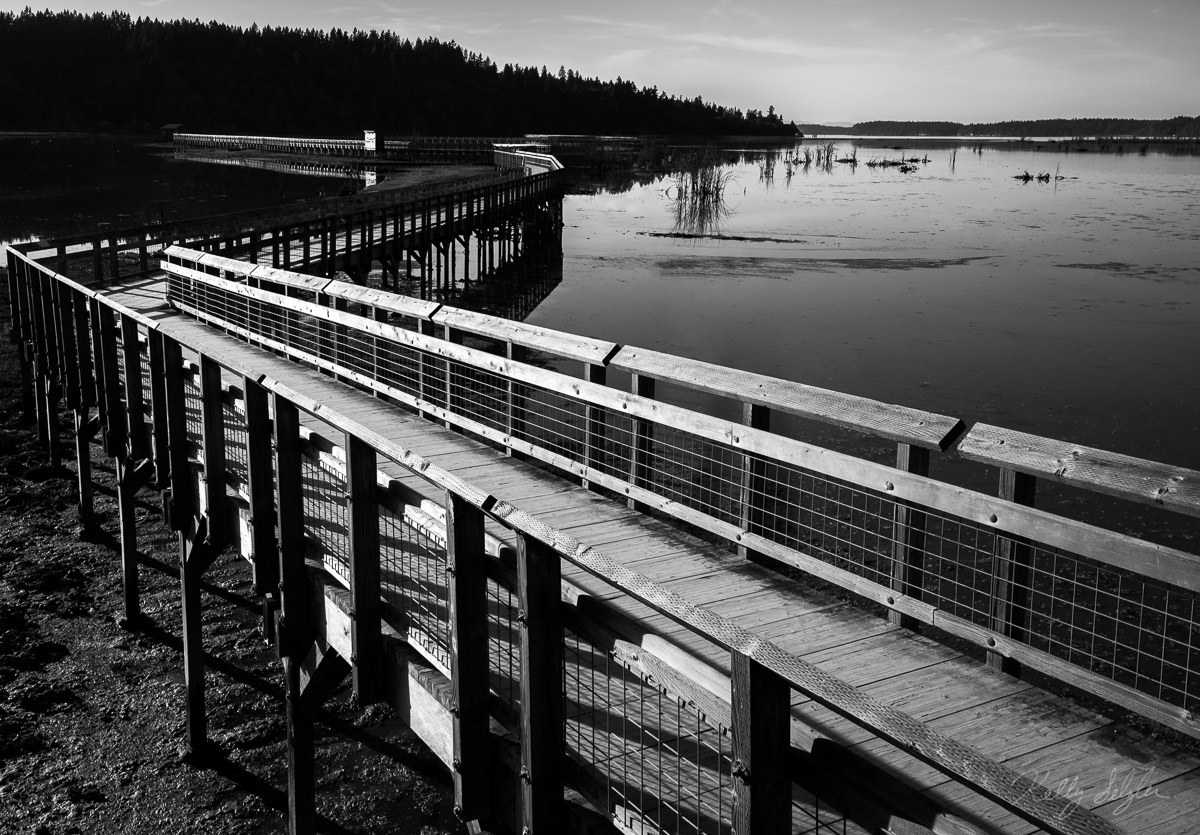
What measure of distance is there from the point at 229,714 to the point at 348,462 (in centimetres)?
482

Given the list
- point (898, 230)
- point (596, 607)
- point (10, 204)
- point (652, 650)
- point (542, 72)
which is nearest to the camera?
point (652, 650)

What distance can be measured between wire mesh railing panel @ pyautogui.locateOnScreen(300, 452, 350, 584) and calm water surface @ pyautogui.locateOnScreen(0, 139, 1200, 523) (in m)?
6.81

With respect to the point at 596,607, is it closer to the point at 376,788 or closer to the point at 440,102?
the point at 376,788

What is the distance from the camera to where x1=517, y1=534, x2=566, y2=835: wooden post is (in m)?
3.49

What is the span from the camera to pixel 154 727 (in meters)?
8.38

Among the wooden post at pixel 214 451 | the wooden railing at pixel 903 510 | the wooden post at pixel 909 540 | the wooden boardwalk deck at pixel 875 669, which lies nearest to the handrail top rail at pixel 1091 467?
the wooden railing at pixel 903 510

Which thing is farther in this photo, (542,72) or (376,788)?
(542,72)

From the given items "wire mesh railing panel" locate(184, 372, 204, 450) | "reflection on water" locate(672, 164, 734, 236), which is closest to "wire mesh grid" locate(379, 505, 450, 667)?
"wire mesh railing panel" locate(184, 372, 204, 450)

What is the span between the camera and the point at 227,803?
7516 mm

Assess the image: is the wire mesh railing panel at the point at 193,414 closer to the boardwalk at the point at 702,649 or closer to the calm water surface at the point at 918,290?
the boardwalk at the point at 702,649

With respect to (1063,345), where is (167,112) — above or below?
above

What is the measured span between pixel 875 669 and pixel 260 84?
15641 cm

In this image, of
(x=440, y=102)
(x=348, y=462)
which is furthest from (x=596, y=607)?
(x=440, y=102)

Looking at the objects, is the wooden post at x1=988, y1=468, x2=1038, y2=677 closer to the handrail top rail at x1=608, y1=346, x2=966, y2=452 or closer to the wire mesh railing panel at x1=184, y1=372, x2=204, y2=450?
the handrail top rail at x1=608, y1=346, x2=966, y2=452
